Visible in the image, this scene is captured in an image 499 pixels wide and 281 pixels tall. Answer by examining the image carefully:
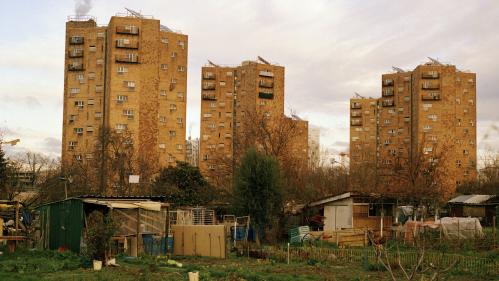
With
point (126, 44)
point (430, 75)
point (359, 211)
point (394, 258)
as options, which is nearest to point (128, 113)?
point (126, 44)

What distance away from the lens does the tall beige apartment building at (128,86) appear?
7362 cm

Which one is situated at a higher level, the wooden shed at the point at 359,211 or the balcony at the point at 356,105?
the balcony at the point at 356,105

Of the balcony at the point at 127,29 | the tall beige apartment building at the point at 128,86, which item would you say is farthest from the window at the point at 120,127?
the balcony at the point at 127,29

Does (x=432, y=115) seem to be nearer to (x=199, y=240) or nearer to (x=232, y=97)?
(x=232, y=97)

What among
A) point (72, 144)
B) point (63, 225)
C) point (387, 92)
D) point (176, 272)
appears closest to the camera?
point (176, 272)

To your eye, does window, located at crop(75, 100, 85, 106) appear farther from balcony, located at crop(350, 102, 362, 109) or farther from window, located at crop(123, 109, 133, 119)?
balcony, located at crop(350, 102, 362, 109)

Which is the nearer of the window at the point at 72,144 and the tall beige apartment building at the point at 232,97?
the window at the point at 72,144

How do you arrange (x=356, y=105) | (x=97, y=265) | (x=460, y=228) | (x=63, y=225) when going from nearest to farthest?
1. (x=97, y=265)
2. (x=63, y=225)
3. (x=460, y=228)
4. (x=356, y=105)

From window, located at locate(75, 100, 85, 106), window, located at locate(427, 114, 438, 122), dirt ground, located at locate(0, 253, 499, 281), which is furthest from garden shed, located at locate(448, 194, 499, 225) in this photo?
window, located at locate(427, 114, 438, 122)

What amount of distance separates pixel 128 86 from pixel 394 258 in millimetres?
54891

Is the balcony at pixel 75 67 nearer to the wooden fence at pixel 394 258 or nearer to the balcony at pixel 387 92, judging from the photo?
the balcony at pixel 387 92

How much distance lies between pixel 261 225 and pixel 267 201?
4.93ft

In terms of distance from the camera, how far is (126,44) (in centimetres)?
7362

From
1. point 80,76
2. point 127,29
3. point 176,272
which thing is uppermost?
point 127,29
